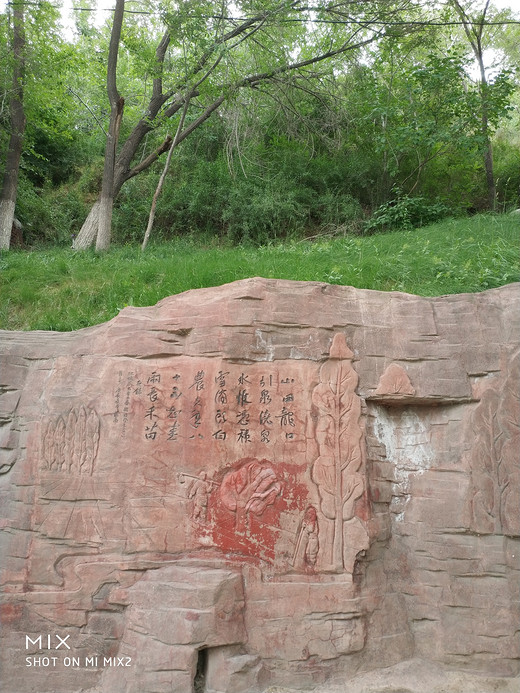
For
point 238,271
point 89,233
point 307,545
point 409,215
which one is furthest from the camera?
point 409,215

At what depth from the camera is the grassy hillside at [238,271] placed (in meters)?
5.88

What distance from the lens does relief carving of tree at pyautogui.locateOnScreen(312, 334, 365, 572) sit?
3.86 meters

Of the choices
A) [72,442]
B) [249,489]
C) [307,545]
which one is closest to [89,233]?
[72,442]

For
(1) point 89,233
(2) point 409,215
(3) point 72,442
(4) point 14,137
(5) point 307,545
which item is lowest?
(5) point 307,545

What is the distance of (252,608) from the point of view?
3656mm

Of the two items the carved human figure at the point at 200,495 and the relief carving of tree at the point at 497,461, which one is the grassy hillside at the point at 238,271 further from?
the carved human figure at the point at 200,495

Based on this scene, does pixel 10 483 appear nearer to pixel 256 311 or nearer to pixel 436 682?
pixel 256 311

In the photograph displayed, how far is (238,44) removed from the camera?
8.97 m

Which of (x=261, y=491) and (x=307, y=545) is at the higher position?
(x=261, y=491)

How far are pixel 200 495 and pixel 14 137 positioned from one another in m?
8.28

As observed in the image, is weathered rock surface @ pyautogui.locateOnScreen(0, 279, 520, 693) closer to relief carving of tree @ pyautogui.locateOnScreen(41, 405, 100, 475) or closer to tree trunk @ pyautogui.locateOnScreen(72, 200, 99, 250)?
relief carving of tree @ pyautogui.locateOnScreen(41, 405, 100, 475)

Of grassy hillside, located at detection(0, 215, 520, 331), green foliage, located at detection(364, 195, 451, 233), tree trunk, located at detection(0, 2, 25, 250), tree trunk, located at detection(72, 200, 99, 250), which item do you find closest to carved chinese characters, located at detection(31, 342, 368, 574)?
grassy hillside, located at detection(0, 215, 520, 331)

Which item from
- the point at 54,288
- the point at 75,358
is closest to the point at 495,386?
the point at 75,358

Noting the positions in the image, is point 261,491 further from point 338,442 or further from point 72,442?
point 72,442
